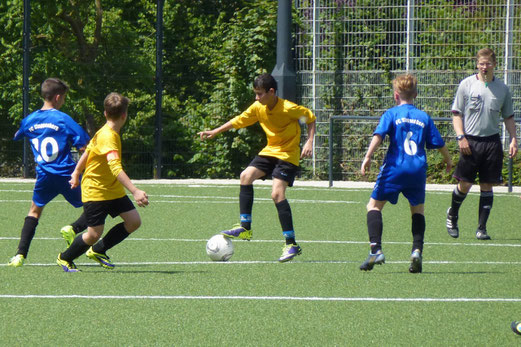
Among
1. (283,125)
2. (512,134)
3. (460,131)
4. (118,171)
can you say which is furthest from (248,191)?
(512,134)

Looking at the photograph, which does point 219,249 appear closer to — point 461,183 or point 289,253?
point 289,253

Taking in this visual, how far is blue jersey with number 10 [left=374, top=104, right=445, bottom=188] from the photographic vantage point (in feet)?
24.8

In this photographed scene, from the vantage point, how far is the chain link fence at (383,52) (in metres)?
17.4

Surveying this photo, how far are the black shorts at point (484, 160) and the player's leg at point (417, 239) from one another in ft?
8.20

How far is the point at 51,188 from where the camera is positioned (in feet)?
26.8

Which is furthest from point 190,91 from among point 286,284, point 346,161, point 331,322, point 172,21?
point 331,322

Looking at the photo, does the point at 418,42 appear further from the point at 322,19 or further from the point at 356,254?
the point at 356,254

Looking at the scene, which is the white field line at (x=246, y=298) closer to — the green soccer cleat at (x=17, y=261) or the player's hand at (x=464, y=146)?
the green soccer cleat at (x=17, y=261)

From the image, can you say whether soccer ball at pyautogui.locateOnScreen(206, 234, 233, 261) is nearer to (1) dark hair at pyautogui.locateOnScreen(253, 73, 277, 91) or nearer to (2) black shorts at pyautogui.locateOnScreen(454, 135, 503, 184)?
(1) dark hair at pyautogui.locateOnScreen(253, 73, 277, 91)

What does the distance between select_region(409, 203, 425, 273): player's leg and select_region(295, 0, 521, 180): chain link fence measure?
31.9 feet

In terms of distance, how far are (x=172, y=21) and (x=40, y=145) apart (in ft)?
41.7

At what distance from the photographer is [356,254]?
8789 millimetres

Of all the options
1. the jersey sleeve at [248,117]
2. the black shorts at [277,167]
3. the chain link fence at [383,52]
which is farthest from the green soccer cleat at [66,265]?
the chain link fence at [383,52]

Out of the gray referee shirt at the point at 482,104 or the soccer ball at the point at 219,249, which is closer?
the soccer ball at the point at 219,249
